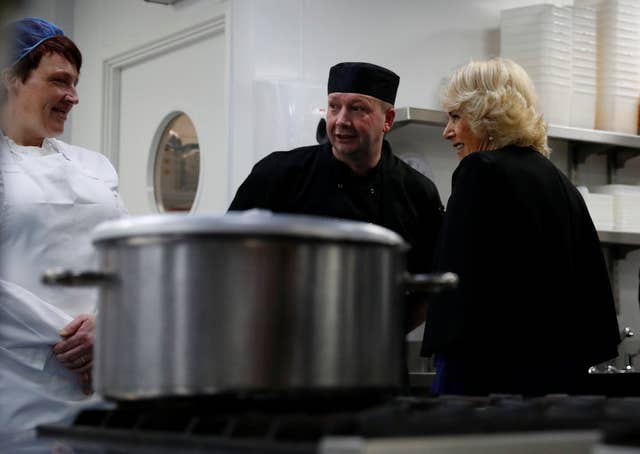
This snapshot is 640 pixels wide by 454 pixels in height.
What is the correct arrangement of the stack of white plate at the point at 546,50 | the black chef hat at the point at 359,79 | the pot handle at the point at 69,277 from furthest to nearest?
the stack of white plate at the point at 546,50, the black chef hat at the point at 359,79, the pot handle at the point at 69,277

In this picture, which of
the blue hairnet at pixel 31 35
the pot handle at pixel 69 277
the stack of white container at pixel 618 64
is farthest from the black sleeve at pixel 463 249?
the stack of white container at pixel 618 64

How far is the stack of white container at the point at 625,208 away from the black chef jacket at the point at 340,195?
125cm

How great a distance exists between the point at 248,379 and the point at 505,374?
1.18m

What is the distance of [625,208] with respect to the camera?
12.5 ft

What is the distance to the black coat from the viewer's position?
6.57 ft

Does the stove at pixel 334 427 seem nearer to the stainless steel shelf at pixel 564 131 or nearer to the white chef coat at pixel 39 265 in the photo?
the white chef coat at pixel 39 265

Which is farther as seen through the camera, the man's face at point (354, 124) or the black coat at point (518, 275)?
the man's face at point (354, 124)

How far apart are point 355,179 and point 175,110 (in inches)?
61.8

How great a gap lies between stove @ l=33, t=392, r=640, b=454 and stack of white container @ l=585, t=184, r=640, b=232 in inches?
109

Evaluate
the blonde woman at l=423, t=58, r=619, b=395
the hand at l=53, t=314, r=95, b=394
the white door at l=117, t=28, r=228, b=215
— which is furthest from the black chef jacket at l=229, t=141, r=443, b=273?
the white door at l=117, t=28, r=228, b=215

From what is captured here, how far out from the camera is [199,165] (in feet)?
13.0

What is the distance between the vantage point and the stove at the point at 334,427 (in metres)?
0.90

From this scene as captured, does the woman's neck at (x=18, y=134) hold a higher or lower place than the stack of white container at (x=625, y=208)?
higher

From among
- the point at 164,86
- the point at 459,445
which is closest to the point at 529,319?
the point at 459,445
